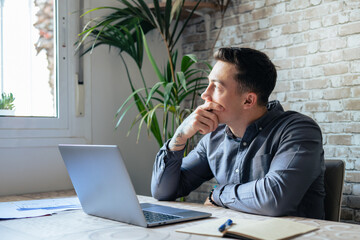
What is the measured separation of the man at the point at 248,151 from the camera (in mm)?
1591

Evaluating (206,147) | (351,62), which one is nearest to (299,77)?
(351,62)

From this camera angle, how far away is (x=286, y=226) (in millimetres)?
1249

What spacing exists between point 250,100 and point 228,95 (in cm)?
11

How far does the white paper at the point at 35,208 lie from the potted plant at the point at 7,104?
2.93ft

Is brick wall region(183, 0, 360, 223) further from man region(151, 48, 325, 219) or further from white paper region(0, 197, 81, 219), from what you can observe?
white paper region(0, 197, 81, 219)

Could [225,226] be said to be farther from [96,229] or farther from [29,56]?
[29,56]

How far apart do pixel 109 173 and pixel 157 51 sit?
2.25m

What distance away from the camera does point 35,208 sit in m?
1.72

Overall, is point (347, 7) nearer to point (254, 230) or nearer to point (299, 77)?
point (299, 77)

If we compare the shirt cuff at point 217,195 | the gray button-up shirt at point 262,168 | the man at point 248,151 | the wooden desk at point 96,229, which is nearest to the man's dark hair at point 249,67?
the man at point 248,151

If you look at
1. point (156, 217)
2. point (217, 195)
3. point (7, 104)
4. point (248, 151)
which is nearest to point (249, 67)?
point (248, 151)

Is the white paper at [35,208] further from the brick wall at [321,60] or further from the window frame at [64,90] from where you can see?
the brick wall at [321,60]

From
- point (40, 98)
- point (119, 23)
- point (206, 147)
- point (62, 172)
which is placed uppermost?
point (119, 23)

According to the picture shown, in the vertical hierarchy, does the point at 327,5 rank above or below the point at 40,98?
above
